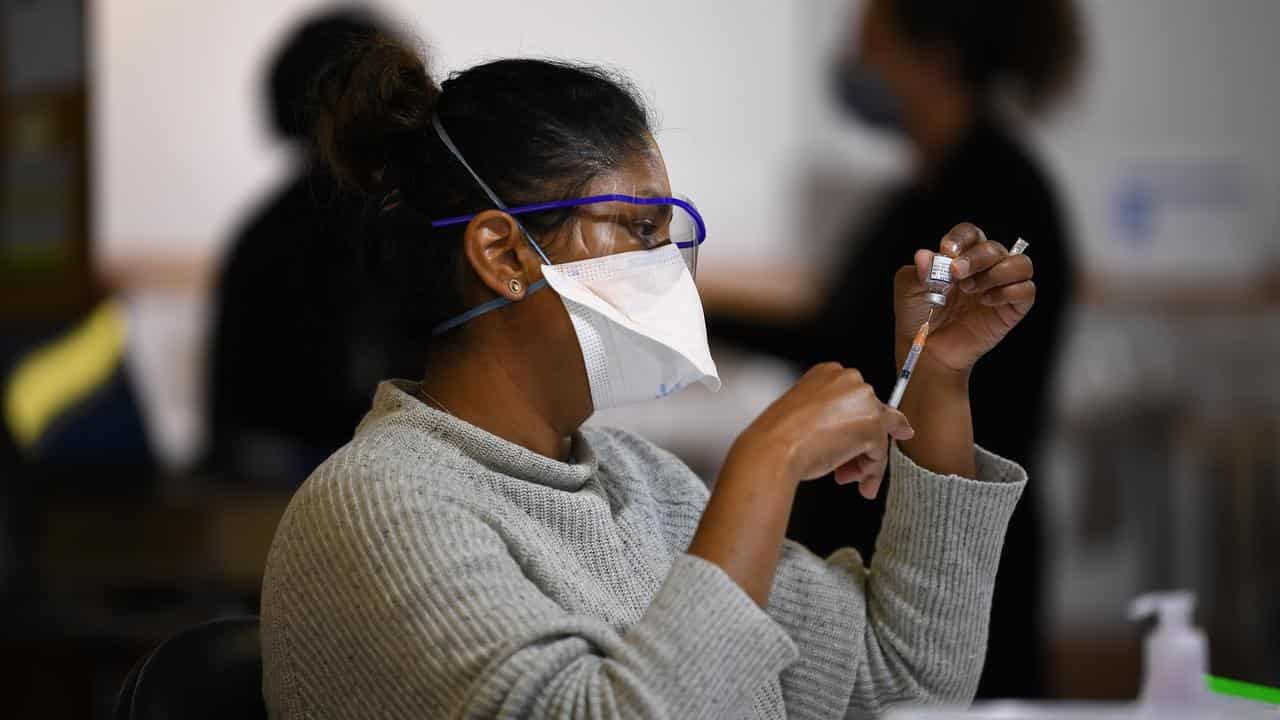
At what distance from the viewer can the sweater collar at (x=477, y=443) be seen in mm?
1061

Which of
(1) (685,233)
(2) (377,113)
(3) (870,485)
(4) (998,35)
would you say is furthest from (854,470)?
(4) (998,35)

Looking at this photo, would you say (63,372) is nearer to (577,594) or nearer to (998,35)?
(998,35)

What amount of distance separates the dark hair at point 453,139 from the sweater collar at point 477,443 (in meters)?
0.08

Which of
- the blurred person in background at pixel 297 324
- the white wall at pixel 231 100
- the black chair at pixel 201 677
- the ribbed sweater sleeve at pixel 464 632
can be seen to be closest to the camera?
Result: the ribbed sweater sleeve at pixel 464 632

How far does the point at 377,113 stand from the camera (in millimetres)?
1127

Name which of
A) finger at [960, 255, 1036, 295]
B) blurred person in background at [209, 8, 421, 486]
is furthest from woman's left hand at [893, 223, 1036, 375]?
blurred person in background at [209, 8, 421, 486]

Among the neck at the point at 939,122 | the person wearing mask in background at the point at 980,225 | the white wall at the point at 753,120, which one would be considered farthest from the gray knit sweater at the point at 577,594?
the white wall at the point at 753,120

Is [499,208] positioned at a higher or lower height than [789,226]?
higher

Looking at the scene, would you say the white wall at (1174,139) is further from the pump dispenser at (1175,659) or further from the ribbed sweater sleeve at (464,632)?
the ribbed sweater sleeve at (464,632)

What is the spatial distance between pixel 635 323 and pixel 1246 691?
0.59m

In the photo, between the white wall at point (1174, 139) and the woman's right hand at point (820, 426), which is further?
the white wall at point (1174, 139)

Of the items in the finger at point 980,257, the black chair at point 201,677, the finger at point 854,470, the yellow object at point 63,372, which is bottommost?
the yellow object at point 63,372

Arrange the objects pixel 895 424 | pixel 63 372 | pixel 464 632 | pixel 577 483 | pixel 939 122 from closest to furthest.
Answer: pixel 464 632, pixel 895 424, pixel 577 483, pixel 939 122, pixel 63 372

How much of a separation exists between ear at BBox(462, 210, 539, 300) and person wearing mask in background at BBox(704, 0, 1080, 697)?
0.58m
